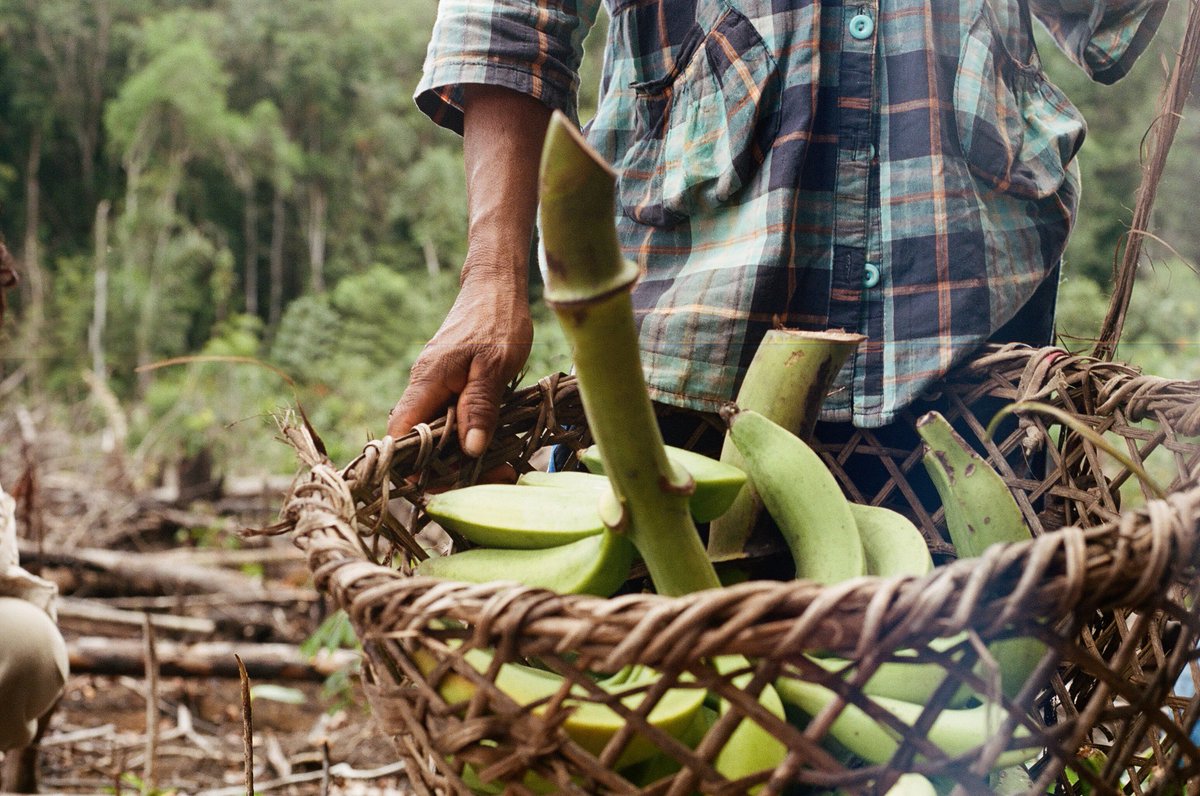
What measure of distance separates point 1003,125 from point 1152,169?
0.17 metres

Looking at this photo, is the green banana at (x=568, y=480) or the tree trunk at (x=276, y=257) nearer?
the green banana at (x=568, y=480)

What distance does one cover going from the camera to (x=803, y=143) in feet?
2.82

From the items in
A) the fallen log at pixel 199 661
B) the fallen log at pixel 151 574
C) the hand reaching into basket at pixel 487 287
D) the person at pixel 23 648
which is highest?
the hand reaching into basket at pixel 487 287

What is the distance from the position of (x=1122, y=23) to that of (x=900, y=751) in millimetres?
887

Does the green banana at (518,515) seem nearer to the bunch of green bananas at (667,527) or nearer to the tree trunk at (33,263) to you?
the bunch of green bananas at (667,527)

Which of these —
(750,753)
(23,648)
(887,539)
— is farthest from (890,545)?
(23,648)

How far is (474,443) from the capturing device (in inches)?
30.2

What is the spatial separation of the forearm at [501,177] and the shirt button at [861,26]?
304mm

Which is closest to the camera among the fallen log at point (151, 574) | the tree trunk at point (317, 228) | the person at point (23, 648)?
the person at point (23, 648)

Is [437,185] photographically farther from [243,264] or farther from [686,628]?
[686,628]

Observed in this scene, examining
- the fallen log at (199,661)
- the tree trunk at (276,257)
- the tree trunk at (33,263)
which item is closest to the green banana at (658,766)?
the fallen log at (199,661)

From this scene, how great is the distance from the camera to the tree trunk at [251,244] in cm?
1416

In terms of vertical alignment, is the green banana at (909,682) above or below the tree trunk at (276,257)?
above

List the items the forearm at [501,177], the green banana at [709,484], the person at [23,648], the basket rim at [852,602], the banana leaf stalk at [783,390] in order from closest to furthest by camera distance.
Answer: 1. the basket rim at [852,602]
2. the green banana at [709,484]
3. the banana leaf stalk at [783,390]
4. the forearm at [501,177]
5. the person at [23,648]
